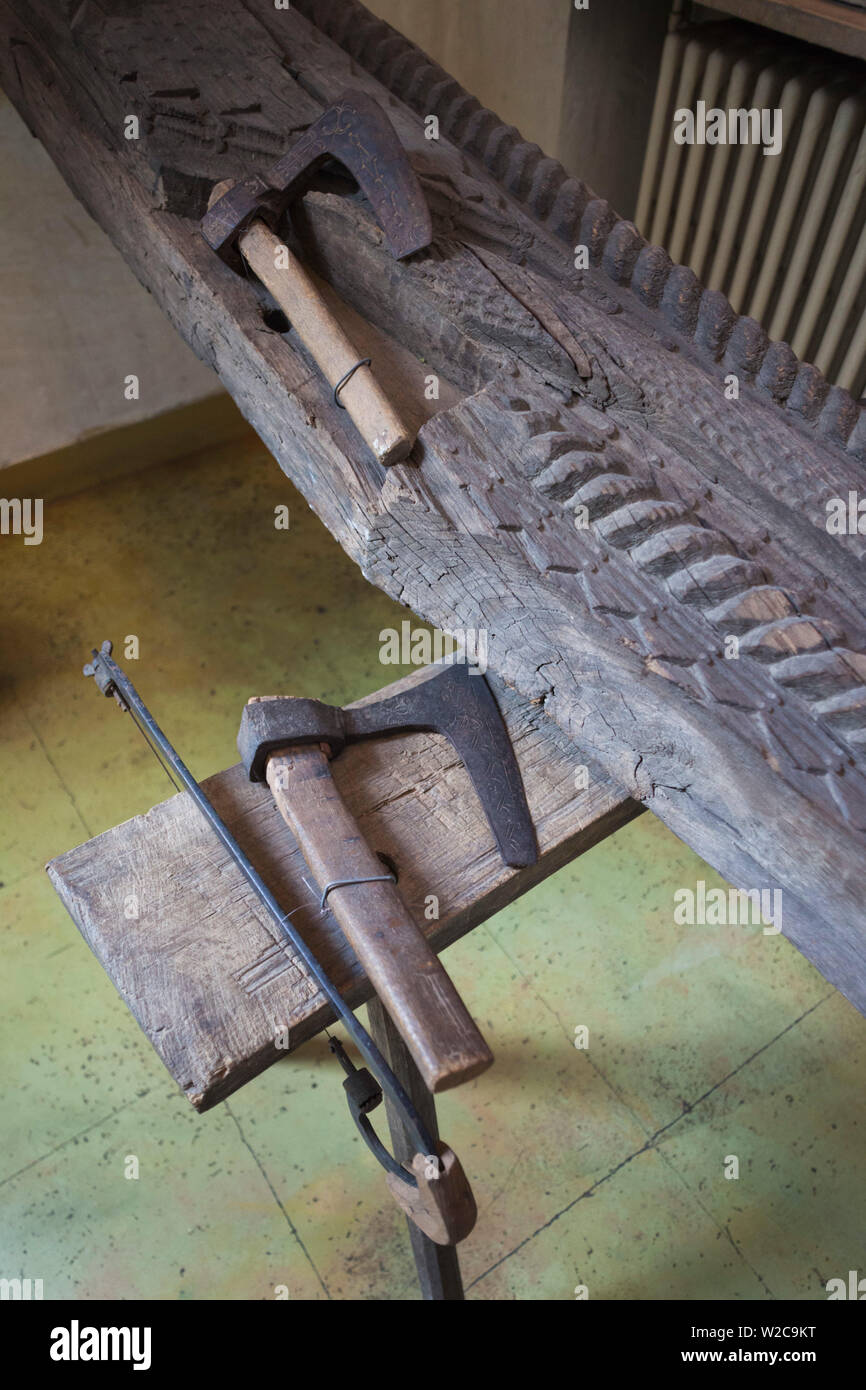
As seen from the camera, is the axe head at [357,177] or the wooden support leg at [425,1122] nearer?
the wooden support leg at [425,1122]

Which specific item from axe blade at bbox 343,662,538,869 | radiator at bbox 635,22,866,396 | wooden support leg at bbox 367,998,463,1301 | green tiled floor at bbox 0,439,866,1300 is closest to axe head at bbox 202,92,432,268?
axe blade at bbox 343,662,538,869

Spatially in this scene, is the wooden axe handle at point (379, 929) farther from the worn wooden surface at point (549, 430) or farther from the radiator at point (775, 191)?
the radiator at point (775, 191)

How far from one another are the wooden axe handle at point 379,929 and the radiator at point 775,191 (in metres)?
2.58

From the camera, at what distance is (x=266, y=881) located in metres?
1.43

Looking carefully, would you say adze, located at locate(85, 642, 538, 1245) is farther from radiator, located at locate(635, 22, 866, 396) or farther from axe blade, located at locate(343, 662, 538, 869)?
radiator, located at locate(635, 22, 866, 396)

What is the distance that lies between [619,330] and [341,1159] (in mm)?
1890

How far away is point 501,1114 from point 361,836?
133cm

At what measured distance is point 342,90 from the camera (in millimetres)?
2166

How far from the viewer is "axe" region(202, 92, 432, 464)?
1774 mm

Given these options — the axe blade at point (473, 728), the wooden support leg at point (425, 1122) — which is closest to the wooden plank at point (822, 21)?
the axe blade at point (473, 728)

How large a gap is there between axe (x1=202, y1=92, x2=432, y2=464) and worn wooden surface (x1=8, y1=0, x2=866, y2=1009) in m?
0.05

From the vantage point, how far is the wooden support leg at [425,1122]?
1.64m

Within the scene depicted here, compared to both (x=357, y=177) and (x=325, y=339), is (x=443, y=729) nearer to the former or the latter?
(x=325, y=339)

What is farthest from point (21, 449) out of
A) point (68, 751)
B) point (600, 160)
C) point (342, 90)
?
point (600, 160)
